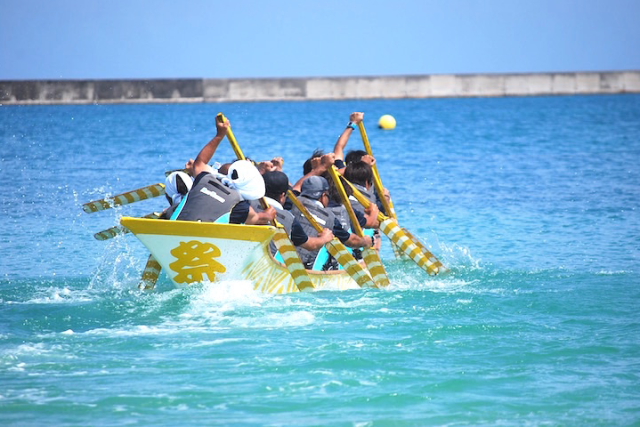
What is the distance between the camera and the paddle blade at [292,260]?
9742 mm

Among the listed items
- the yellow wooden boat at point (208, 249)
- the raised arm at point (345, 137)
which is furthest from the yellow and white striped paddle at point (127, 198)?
the raised arm at point (345, 137)

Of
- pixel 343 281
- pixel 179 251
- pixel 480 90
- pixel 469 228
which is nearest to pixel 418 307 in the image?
pixel 343 281

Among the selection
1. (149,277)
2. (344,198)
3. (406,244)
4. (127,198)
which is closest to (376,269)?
(406,244)

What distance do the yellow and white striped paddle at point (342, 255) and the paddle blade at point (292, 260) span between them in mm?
423

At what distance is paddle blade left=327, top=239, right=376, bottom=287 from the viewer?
406 inches

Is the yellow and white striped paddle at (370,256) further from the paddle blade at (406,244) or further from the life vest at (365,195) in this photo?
the paddle blade at (406,244)

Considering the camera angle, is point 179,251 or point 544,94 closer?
point 179,251

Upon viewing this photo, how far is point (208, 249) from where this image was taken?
925 cm

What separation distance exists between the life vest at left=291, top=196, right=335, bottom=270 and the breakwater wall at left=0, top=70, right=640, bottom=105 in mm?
54917

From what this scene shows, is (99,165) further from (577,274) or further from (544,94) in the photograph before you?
(544,94)

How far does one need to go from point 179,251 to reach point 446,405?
342 centimetres

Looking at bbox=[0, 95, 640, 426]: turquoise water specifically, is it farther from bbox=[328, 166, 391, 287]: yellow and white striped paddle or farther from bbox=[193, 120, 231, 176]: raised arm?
bbox=[193, 120, 231, 176]: raised arm

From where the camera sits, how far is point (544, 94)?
81.9m

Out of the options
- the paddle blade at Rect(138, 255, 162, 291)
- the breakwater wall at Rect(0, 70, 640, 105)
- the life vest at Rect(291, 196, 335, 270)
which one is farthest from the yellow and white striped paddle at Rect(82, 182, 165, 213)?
the breakwater wall at Rect(0, 70, 640, 105)
